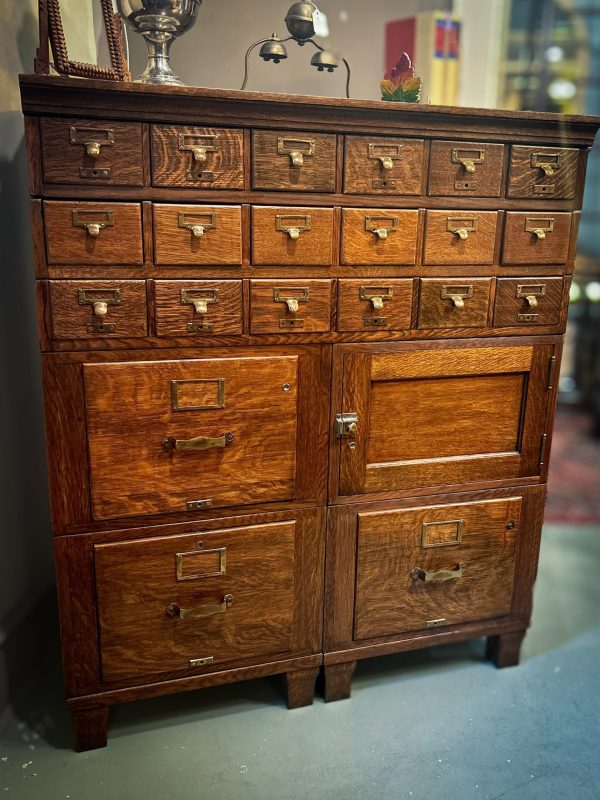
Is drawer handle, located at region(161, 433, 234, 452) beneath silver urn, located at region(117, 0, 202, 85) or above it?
beneath

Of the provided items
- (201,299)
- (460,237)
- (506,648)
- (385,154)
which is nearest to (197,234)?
(201,299)

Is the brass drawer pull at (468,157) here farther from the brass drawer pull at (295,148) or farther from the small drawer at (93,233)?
the small drawer at (93,233)

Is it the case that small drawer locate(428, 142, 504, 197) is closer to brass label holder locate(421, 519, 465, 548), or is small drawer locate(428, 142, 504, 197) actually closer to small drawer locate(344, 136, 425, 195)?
small drawer locate(344, 136, 425, 195)

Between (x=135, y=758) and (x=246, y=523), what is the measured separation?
1.95 ft

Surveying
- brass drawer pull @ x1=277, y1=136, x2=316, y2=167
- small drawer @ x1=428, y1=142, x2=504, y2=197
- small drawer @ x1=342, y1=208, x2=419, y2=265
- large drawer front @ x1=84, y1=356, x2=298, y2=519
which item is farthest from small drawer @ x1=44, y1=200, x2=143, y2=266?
small drawer @ x1=428, y1=142, x2=504, y2=197

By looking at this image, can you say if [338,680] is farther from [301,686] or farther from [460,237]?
[460,237]

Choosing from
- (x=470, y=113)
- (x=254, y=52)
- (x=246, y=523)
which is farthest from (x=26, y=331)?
(x=470, y=113)

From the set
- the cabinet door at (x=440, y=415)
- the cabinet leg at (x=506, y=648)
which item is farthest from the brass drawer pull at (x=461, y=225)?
the cabinet leg at (x=506, y=648)

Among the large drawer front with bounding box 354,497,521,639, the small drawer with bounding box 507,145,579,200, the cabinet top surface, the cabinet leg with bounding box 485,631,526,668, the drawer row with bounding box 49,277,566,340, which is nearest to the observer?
the cabinet top surface

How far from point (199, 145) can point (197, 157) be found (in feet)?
0.10

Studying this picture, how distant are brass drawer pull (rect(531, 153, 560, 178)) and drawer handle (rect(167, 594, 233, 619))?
1248 mm

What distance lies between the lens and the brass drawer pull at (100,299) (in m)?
1.35

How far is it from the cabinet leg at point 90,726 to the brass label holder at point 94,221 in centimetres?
106

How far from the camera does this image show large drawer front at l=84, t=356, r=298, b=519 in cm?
142
